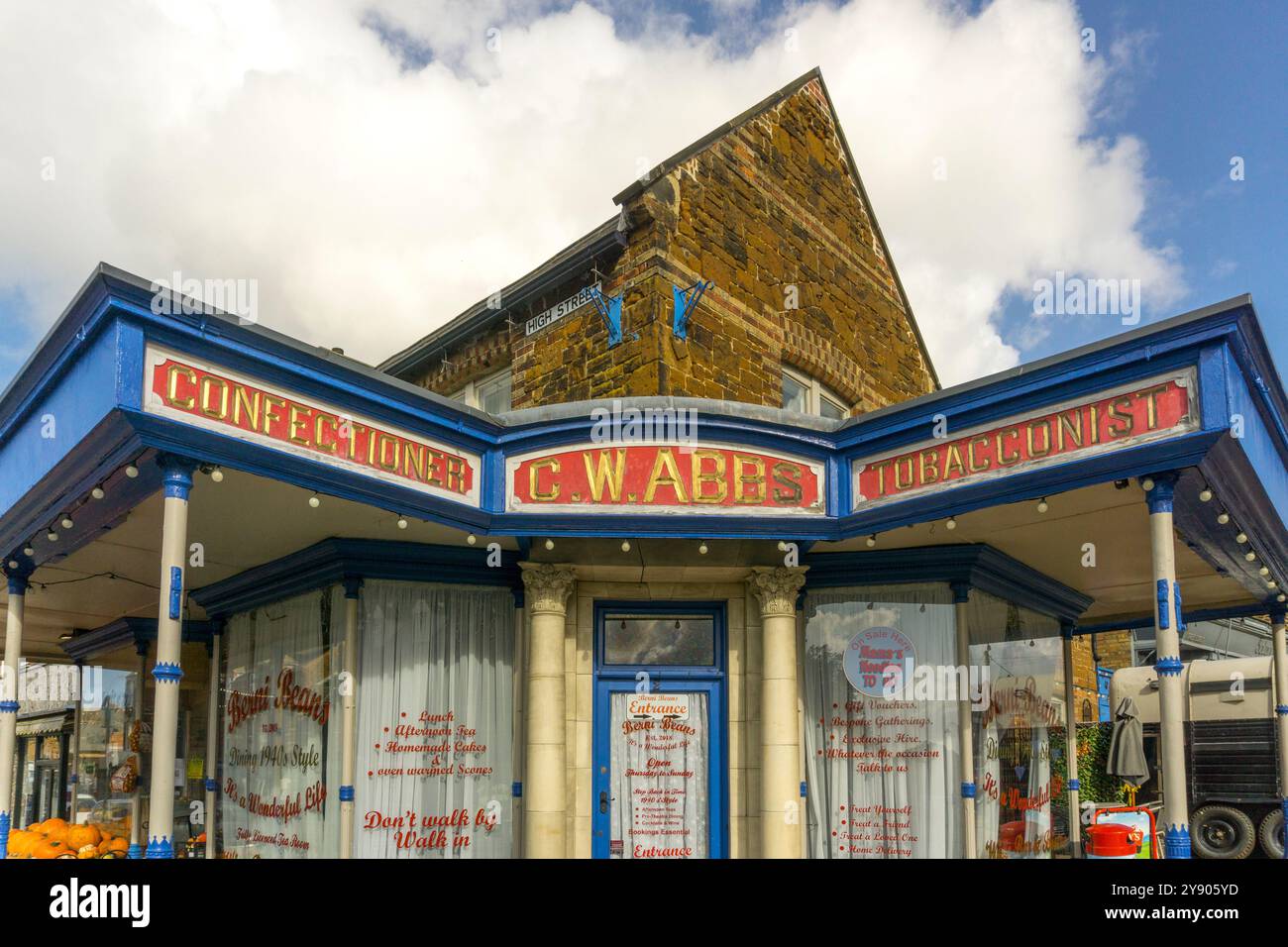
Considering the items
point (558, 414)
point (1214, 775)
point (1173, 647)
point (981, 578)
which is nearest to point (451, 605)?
point (558, 414)

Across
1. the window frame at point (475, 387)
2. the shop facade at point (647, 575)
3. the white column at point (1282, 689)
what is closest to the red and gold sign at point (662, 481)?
the shop facade at point (647, 575)

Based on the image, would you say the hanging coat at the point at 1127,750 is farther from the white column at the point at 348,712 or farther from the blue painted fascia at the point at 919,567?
the white column at the point at 348,712

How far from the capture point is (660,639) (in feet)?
35.8

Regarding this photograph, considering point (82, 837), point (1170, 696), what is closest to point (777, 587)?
point (1170, 696)

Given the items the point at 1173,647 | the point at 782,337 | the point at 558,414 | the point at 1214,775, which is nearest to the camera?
the point at 1173,647

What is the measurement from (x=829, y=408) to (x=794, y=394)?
91 cm

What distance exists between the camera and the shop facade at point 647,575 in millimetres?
8094

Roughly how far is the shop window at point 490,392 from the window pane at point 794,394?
380 cm

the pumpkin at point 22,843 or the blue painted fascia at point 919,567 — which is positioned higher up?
the blue painted fascia at point 919,567

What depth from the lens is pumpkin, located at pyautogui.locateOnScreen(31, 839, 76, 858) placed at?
35.8 ft

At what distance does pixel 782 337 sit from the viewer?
49.3 feet

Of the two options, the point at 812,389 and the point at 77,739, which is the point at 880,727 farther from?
the point at 77,739

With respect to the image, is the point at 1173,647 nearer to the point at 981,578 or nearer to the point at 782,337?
the point at 981,578
